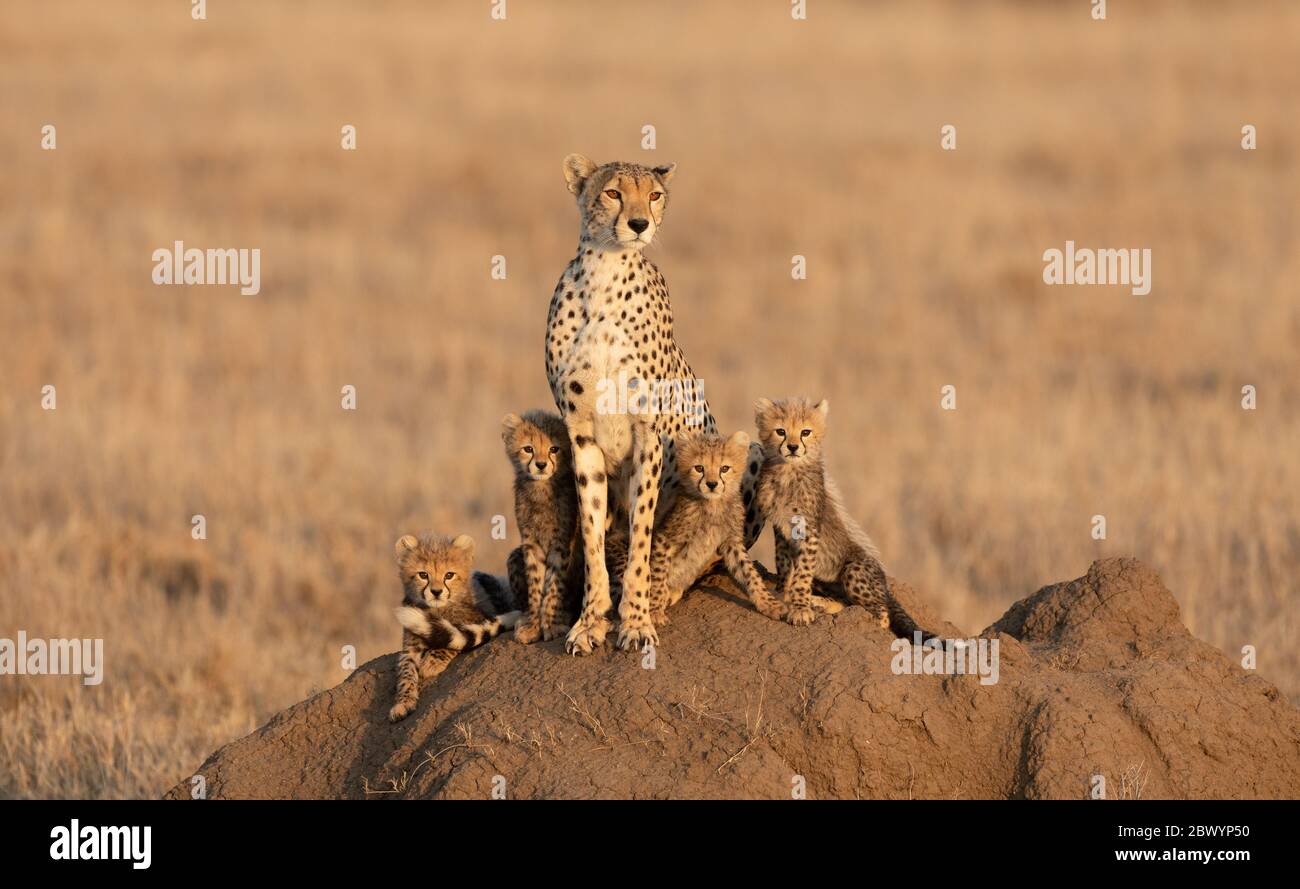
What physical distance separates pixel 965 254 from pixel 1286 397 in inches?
166

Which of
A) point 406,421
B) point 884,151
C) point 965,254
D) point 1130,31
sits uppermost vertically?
point 1130,31

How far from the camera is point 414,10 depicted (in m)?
26.6

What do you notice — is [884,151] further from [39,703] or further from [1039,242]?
[39,703]

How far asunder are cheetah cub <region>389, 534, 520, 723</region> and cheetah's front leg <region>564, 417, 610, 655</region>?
1.32 ft

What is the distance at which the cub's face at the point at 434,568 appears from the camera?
6.11 m

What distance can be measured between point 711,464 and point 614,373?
425mm

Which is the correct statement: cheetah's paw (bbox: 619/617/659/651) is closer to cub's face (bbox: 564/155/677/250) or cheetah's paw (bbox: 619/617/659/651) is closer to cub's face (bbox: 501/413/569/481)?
cub's face (bbox: 501/413/569/481)

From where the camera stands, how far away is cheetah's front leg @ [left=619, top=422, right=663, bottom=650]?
226 inches

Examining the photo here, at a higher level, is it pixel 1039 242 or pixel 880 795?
pixel 1039 242

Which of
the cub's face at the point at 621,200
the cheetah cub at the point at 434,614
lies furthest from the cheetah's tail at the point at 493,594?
the cub's face at the point at 621,200

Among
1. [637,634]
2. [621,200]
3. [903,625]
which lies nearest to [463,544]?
[637,634]

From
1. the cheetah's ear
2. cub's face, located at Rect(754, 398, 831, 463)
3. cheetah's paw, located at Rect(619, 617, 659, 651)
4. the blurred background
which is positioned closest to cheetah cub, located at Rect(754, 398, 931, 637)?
cub's face, located at Rect(754, 398, 831, 463)

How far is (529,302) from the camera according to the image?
15523 mm
